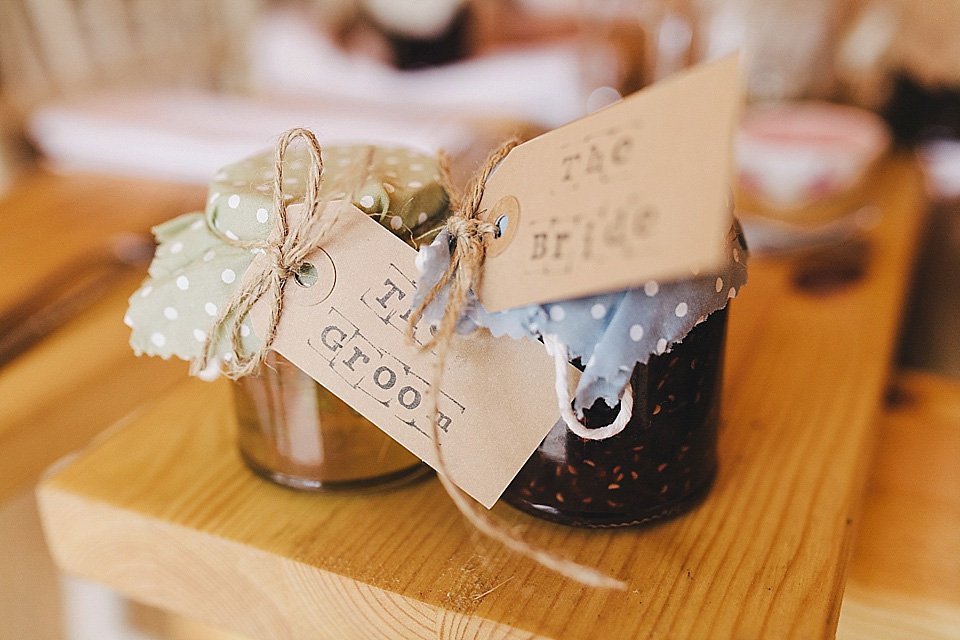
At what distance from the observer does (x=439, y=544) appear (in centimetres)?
37

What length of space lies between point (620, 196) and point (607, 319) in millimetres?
59

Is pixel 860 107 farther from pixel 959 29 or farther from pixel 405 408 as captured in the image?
pixel 405 408

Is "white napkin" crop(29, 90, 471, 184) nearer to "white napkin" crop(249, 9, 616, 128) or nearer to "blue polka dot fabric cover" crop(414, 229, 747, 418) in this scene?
"white napkin" crop(249, 9, 616, 128)

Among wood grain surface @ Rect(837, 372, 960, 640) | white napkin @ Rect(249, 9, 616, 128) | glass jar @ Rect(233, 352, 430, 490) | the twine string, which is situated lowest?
white napkin @ Rect(249, 9, 616, 128)

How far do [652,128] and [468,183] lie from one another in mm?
102

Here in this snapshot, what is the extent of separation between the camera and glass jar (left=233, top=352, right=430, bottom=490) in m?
0.37

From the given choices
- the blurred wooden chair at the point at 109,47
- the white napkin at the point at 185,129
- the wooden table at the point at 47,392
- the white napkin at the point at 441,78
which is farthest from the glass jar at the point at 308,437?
the blurred wooden chair at the point at 109,47

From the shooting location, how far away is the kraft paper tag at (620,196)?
241mm

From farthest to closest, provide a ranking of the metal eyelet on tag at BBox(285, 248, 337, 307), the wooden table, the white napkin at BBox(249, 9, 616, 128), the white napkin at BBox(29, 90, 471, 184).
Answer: the white napkin at BBox(249, 9, 616, 128) < the white napkin at BBox(29, 90, 471, 184) < the wooden table < the metal eyelet on tag at BBox(285, 248, 337, 307)

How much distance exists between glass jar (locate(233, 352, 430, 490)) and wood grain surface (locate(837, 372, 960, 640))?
245mm

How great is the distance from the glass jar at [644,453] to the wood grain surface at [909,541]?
0.13m

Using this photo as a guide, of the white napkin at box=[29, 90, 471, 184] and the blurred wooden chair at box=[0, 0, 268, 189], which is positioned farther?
the blurred wooden chair at box=[0, 0, 268, 189]

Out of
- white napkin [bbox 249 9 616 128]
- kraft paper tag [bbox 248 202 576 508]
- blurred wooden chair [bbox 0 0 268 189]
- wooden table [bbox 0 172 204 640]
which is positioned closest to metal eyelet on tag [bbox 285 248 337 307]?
kraft paper tag [bbox 248 202 576 508]

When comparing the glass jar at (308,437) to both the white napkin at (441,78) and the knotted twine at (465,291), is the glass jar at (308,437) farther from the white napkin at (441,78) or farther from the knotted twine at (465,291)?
the white napkin at (441,78)
